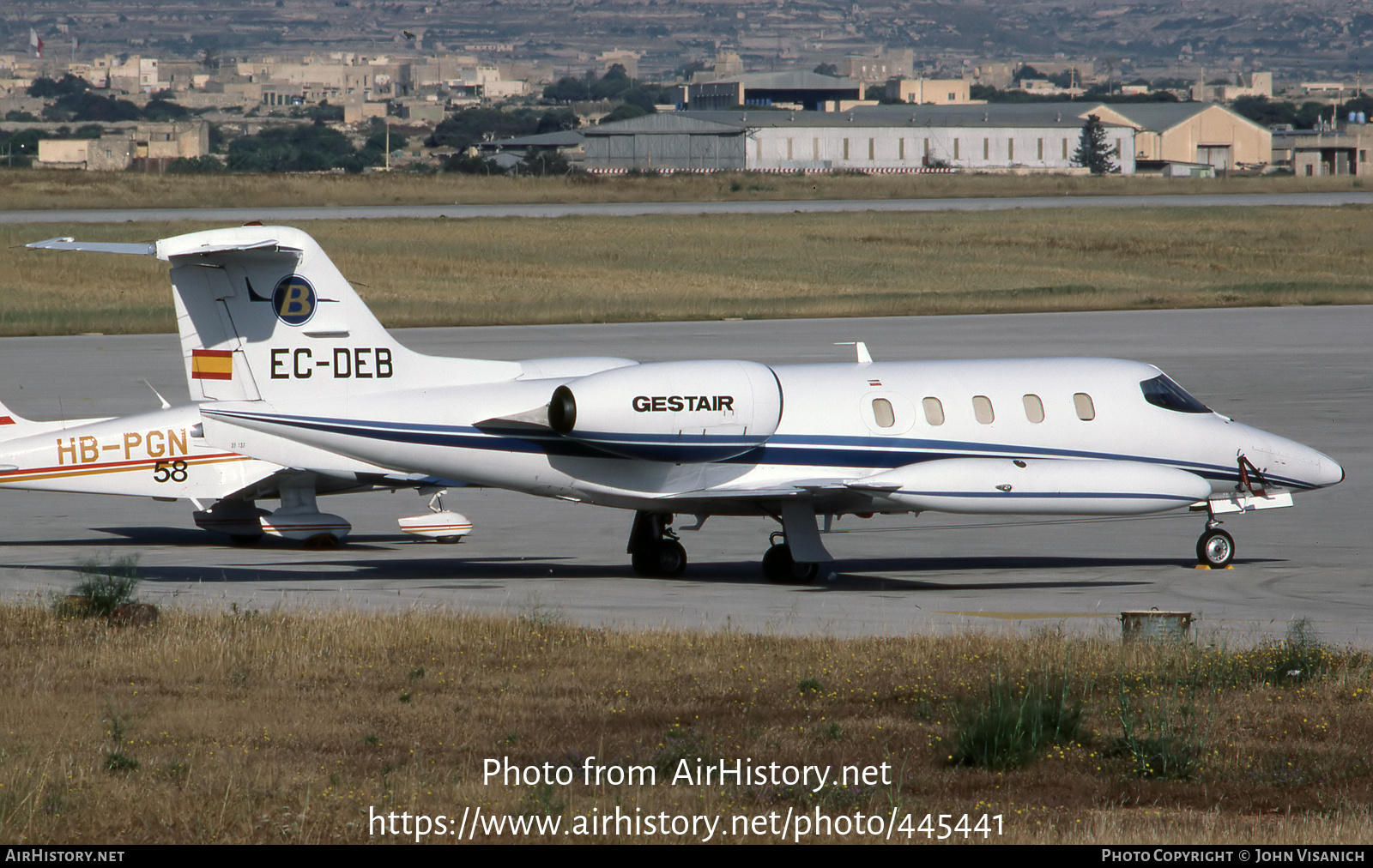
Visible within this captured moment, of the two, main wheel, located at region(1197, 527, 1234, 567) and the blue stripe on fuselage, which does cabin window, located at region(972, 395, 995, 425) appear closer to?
the blue stripe on fuselage

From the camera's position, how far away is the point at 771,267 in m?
73.5

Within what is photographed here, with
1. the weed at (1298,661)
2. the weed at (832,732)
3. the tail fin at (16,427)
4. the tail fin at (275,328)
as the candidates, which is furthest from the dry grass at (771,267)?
the weed at (832,732)

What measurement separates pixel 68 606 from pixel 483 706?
5.71 m

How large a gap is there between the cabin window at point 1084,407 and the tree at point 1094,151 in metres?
141

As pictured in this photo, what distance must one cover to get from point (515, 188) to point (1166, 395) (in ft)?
311

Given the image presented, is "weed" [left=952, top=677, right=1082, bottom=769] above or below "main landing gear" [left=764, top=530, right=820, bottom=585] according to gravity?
above

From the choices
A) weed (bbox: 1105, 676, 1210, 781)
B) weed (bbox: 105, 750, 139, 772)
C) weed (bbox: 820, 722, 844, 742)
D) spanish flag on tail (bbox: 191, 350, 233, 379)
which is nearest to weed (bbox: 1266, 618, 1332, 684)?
weed (bbox: 1105, 676, 1210, 781)

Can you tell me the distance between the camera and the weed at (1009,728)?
10828 millimetres

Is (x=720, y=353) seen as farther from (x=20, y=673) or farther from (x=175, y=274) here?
(x=20, y=673)

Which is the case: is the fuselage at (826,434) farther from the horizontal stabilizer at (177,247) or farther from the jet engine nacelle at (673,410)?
the horizontal stabilizer at (177,247)

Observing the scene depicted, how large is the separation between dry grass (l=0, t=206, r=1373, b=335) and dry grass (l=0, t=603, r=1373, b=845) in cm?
4022

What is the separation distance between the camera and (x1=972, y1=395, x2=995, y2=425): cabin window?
20.9 metres

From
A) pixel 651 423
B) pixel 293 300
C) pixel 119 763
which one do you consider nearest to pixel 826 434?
pixel 651 423

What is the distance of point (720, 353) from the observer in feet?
147
